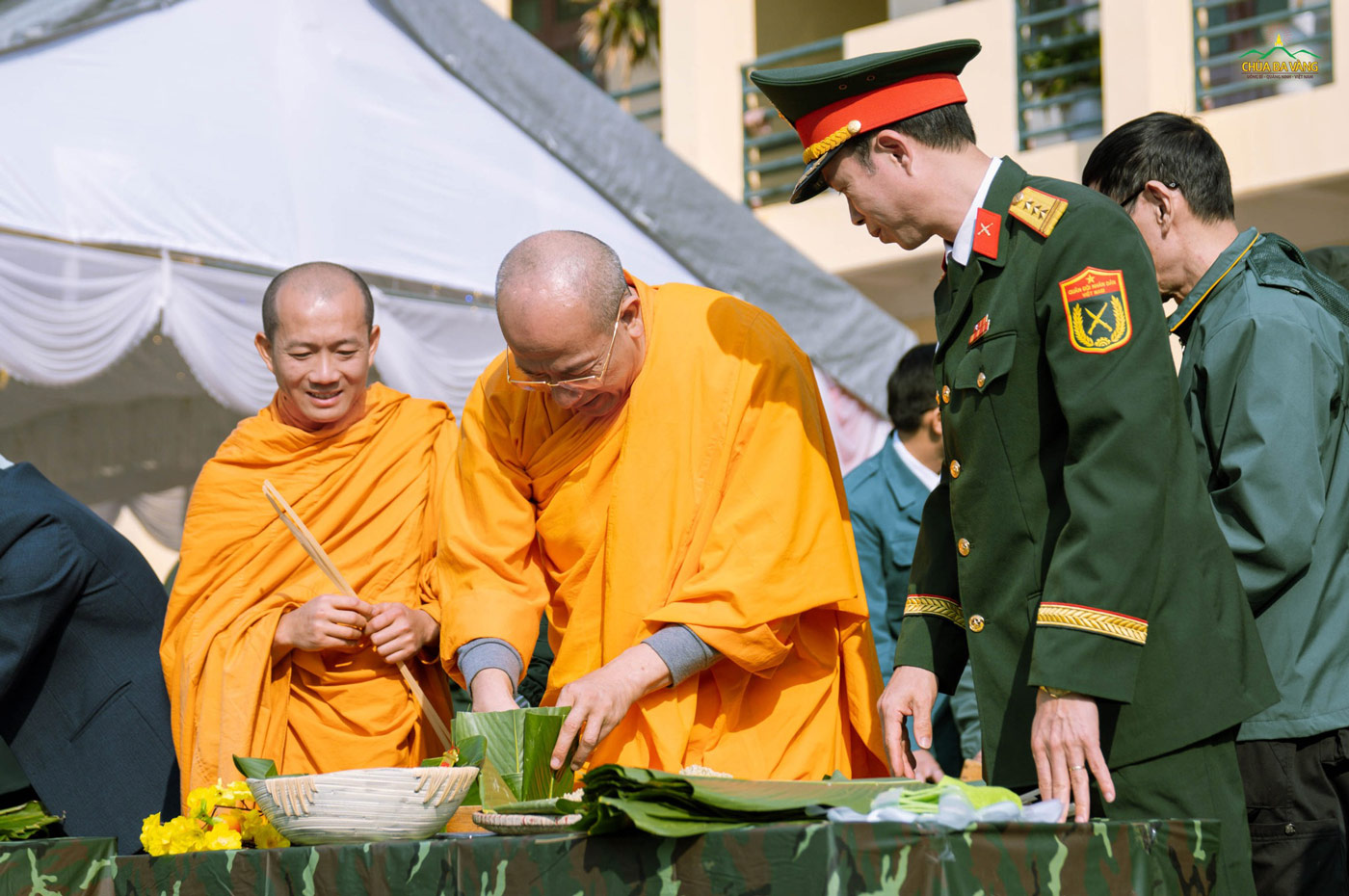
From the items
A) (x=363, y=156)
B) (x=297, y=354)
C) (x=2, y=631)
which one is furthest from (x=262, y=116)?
(x=2, y=631)

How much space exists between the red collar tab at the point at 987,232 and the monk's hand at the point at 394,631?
1.37 m

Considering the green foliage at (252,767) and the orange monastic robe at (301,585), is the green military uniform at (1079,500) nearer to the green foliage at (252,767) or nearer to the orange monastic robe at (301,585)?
the green foliage at (252,767)

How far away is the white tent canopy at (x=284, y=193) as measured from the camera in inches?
175

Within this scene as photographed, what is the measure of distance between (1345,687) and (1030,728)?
0.54 meters

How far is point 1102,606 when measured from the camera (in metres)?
1.68

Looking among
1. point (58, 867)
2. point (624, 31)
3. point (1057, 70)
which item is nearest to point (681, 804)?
point (58, 867)

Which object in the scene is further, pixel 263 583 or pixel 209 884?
pixel 263 583

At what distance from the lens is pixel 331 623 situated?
9.03 feet

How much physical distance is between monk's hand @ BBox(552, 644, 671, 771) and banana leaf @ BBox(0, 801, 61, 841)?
0.87 m

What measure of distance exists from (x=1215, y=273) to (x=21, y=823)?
80.2 inches

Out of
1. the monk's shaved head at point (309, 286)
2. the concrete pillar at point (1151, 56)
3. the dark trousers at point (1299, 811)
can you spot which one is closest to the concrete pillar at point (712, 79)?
the concrete pillar at point (1151, 56)

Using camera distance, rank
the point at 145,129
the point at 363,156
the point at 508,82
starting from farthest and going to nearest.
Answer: the point at 508,82 → the point at 363,156 → the point at 145,129

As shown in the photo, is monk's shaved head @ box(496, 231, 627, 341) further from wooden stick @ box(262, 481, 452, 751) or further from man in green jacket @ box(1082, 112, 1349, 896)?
man in green jacket @ box(1082, 112, 1349, 896)

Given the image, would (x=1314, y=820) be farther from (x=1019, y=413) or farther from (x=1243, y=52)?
(x=1243, y=52)
